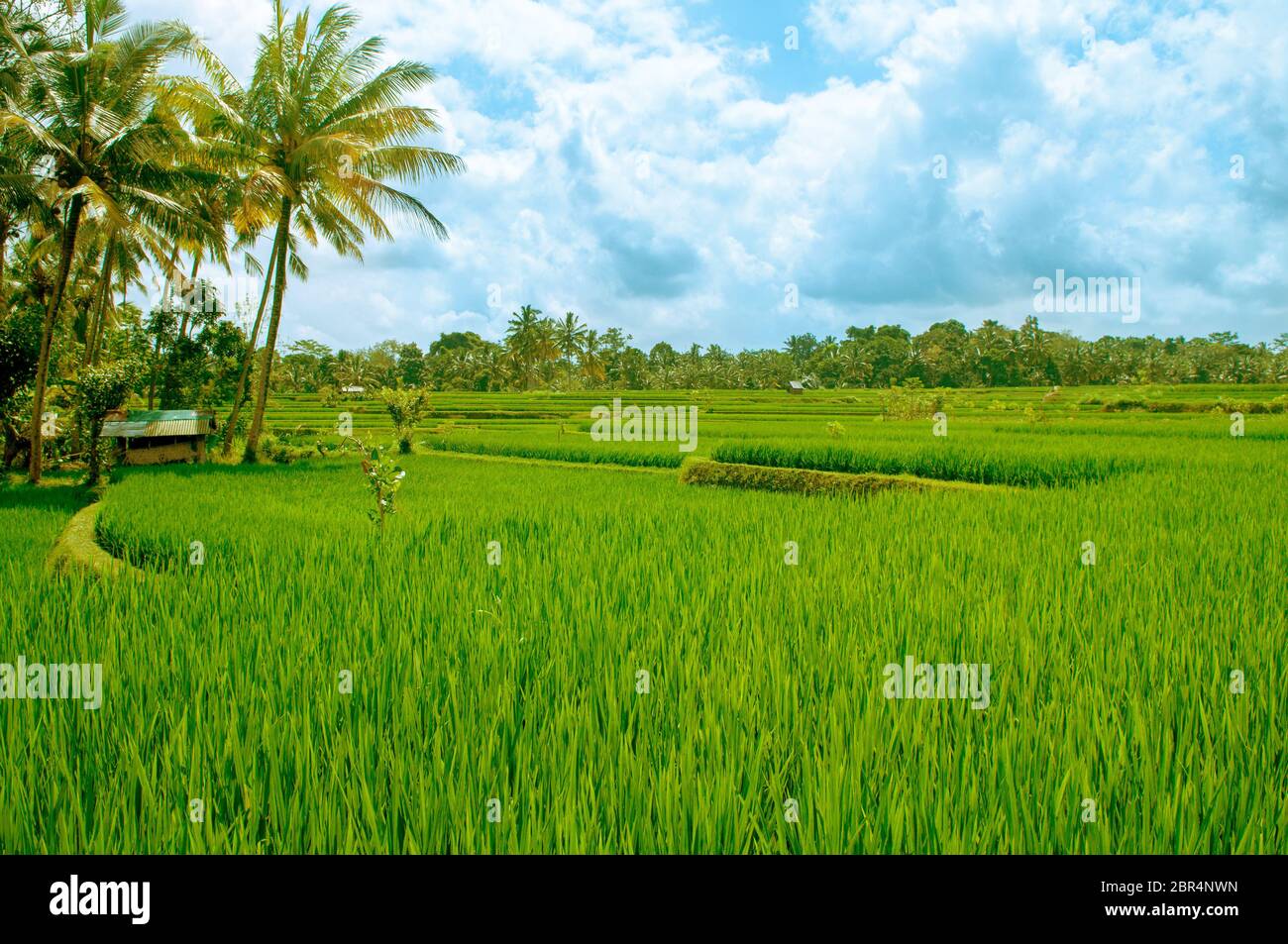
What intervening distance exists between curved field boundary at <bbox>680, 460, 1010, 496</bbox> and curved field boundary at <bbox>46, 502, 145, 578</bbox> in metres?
6.27

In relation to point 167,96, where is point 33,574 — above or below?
below

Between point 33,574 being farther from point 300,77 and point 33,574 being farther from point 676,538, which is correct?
point 300,77

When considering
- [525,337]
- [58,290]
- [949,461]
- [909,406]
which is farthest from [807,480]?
[525,337]

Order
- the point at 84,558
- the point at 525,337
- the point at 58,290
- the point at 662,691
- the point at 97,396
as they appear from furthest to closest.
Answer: the point at 525,337, the point at 58,290, the point at 97,396, the point at 84,558, the point at 662,691

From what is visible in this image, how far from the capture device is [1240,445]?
10859mm

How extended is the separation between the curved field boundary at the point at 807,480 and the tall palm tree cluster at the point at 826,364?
131ft

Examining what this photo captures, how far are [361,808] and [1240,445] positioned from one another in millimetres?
13897

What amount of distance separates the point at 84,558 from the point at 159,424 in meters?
11.2

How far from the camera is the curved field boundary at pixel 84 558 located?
3762 millimetres

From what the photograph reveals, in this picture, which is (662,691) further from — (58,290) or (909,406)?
(909,406)

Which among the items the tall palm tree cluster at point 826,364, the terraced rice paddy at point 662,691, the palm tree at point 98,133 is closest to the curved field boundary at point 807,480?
the terraced rice paddy at point 662,691

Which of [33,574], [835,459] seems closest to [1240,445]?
[835,459]

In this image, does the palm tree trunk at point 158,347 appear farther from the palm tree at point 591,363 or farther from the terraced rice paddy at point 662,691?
the palm tree at point 591,363

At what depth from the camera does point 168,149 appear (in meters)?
11.6
